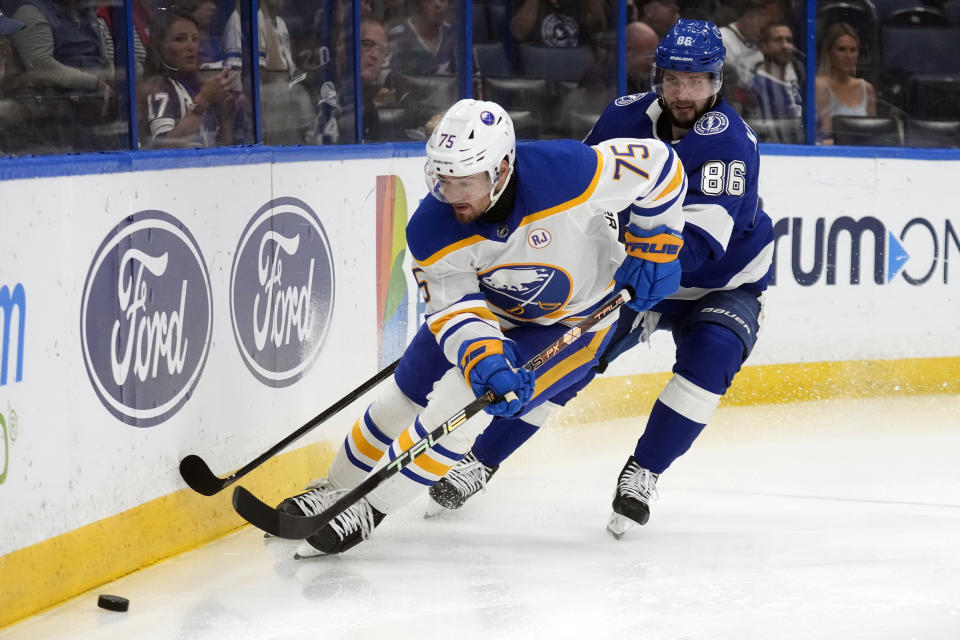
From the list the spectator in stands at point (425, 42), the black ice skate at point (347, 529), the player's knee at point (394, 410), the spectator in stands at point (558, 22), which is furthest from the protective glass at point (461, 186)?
the spectator in stands at point (558, 22)

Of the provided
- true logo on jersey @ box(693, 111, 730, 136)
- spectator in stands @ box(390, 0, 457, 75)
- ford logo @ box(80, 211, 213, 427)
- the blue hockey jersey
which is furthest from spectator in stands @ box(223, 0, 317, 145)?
true logo on jersey @ box(693, 111, 730, 136)

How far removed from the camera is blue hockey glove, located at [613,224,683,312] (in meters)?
3.12

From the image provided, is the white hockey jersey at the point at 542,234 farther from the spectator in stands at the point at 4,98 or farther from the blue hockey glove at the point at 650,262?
the spectator in stands at the point at 4,98

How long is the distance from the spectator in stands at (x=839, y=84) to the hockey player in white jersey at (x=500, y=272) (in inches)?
83.4

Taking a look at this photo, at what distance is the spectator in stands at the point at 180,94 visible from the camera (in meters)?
3.37

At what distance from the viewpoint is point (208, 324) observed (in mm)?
3266

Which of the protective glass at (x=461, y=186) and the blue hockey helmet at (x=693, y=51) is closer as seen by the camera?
the protective glass at (x=461, y=186)

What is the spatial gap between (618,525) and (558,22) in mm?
A: 2118

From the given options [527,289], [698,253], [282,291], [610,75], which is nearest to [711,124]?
[698,253]

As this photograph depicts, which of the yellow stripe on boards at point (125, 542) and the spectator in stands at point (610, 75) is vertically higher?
the spectator in stands at point (610, 75)

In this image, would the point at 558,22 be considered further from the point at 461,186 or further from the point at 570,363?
the point at 461,186

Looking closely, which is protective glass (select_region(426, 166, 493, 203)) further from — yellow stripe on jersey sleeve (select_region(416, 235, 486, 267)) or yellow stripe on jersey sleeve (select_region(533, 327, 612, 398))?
yellow stripe on jersey sleeve (select_region(533, 327, 612, 398))

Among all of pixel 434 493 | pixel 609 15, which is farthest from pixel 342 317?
pixel 609 15

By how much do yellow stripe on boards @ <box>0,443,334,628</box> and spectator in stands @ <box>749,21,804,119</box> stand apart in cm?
229
